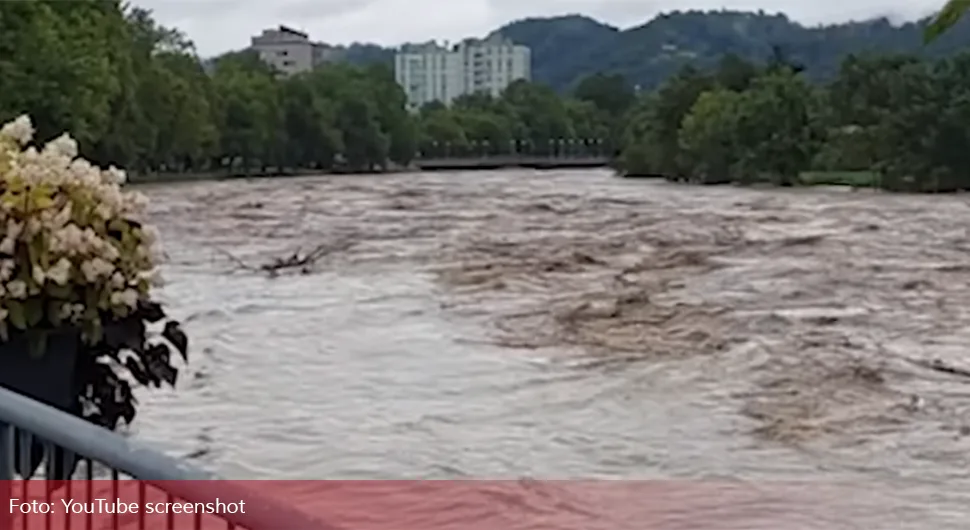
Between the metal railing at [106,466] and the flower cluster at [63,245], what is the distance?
88 centimetres

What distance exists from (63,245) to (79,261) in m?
0.05

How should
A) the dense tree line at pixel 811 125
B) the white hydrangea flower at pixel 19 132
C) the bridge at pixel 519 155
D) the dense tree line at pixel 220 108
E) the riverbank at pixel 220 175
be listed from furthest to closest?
the bridge at pixel 519 155 → the riverbank at pixel 220 175 → the dense tree line at pixel 811 125 → the dense tree line at pixel 220 108 → the white hydrangea flower at pixel 19 132

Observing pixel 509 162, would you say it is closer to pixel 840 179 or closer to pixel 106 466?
pixel 840 179

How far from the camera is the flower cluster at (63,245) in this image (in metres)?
3.45

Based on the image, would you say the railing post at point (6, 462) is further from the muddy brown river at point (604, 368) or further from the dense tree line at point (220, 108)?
the dense tree line at point (220, 108)

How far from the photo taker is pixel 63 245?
11.5ft

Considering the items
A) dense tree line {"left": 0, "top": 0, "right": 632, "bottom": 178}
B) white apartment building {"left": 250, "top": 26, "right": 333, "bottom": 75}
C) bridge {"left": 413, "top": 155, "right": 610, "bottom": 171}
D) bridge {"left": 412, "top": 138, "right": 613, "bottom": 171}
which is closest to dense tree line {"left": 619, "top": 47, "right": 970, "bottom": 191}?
dense tree line {"left": 0, "top": 0, "right": 632, "bottom": 178}

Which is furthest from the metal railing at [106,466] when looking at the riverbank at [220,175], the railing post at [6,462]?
the riverbank at [220,175]

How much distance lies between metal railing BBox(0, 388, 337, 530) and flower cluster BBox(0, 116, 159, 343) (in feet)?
2.90

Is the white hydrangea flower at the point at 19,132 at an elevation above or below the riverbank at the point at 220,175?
above

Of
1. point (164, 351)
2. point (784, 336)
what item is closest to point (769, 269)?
point (784, 336)

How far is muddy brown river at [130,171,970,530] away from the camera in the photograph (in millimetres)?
8188

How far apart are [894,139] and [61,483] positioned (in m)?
50.8

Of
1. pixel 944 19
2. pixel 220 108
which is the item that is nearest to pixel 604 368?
pixel 944 19
